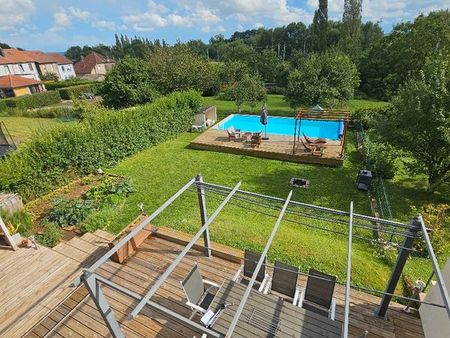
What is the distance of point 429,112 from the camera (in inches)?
357

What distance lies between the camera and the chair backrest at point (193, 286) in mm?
4703

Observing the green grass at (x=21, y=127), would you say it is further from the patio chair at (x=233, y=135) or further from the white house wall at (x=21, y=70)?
the white house wall at (x=21, y=70)

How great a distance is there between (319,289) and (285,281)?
63cm

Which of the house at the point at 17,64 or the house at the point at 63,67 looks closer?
the house at the point at 17,64

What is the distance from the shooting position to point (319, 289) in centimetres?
477

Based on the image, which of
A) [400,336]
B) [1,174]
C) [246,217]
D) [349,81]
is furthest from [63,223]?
[349,81]

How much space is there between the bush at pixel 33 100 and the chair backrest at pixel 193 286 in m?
40.5

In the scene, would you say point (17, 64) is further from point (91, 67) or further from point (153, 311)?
point (153, 311)

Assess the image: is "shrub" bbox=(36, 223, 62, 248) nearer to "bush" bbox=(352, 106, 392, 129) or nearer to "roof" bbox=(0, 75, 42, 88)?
"bush" bbox=(352, 106, 392, 129)

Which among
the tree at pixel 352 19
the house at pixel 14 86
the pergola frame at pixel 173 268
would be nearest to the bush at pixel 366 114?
the pergola frame at pixel 173 268

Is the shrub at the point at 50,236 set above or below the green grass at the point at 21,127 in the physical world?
above

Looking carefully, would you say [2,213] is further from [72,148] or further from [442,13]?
[442,13]

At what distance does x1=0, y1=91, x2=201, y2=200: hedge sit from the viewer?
984 cm

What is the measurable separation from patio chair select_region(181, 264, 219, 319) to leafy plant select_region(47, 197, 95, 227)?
19.2ft
